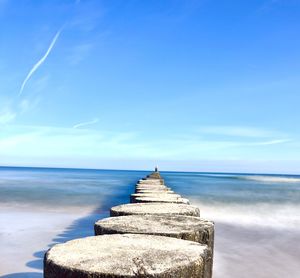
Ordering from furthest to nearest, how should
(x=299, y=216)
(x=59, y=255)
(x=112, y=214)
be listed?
(x=299, y=216), (x=112, y=214), (x=59, y=255)

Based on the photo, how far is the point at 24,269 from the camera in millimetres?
5852

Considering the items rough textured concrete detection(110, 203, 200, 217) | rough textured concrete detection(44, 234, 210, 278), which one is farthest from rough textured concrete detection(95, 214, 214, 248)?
rough textured concrete detection(110, 203, 200, 217)

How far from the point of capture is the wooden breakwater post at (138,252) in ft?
7.28

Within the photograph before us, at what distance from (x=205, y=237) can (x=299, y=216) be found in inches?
505

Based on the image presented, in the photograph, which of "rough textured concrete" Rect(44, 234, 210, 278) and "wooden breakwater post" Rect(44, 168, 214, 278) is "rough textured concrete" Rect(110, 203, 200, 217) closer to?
"wooden breakwater post" Rect(44, 168, 214, 278)

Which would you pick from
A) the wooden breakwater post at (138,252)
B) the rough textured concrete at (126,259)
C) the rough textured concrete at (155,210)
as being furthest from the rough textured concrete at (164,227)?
the rough textured concrete at (155,210)

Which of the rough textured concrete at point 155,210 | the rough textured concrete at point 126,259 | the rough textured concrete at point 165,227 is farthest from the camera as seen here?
the rough textured concrete at point 155,210

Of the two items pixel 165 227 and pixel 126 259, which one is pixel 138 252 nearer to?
pixel 126 259

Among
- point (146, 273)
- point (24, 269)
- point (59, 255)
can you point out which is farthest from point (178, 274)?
point (24, 269)

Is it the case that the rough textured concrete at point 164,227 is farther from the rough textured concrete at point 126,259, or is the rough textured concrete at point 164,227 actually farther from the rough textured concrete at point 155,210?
the rough textured concrete at point 155,210

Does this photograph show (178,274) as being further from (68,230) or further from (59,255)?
(68,230)

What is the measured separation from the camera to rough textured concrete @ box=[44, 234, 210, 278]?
219cm

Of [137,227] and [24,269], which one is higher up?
[137,227]

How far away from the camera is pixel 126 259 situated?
2.41 m
